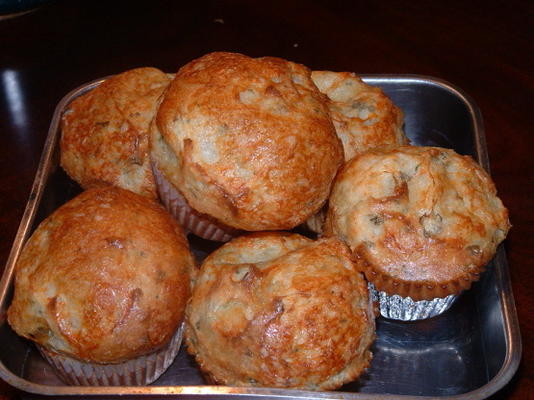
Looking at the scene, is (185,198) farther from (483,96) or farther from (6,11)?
(6,11)

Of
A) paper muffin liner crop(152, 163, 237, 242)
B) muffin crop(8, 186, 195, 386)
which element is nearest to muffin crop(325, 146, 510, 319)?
paper muffin liner crop(152, 163, 237, 242)

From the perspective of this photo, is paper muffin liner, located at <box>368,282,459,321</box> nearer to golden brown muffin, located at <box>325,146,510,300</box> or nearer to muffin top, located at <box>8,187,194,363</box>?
golden brown muffin, located at <box>325,146,510,300</box>

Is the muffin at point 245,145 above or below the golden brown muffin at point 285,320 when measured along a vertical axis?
above

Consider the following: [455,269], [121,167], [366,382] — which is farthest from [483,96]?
[121,167]

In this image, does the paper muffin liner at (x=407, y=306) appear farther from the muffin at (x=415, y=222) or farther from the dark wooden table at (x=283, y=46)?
the dark wooden table at (x=283, y=46)

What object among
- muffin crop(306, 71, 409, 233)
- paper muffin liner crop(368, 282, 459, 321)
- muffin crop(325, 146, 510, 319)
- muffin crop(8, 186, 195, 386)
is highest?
muffin crop(306, 71, 409, 233)

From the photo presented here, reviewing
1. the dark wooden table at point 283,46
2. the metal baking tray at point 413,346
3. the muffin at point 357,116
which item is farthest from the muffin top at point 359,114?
the dark wooden table at point 283,46

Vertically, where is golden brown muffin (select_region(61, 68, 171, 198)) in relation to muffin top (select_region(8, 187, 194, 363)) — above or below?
above
